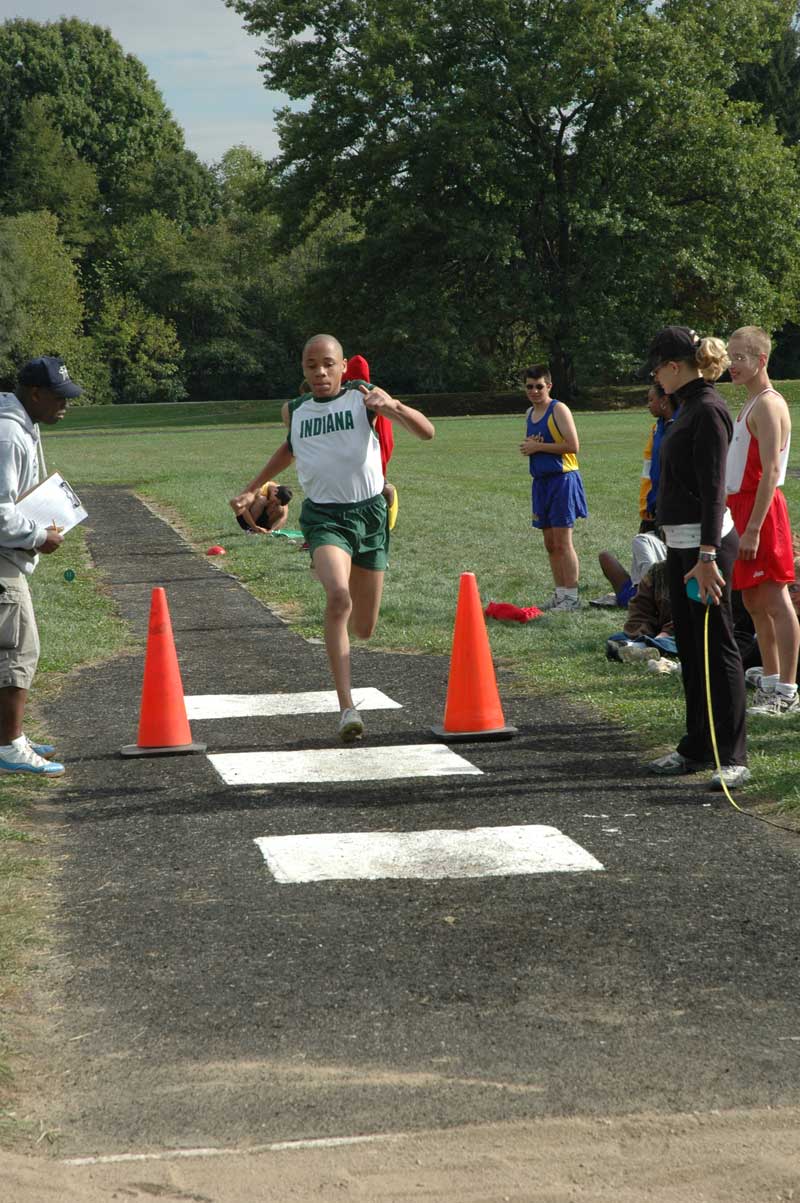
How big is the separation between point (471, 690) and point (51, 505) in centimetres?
238

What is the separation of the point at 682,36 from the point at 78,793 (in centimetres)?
5503

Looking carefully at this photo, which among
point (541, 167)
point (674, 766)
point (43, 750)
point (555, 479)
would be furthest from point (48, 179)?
point (674, 766)

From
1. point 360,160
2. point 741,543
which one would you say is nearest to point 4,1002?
point 741,543

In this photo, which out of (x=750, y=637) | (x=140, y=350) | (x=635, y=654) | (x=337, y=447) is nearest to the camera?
(x=337, y=447)

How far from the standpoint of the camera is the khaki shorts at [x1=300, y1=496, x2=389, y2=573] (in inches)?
297

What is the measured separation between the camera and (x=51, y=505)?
22.0 ft

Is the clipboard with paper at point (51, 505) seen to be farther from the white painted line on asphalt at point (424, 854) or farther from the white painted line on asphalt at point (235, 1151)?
the white painted line on asphalt at point (235, 1151)

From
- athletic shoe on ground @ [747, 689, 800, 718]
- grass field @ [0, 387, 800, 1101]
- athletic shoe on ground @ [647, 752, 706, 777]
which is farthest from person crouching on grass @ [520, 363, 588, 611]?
athletic shoe on ground @ [647, 752, 706, 777]

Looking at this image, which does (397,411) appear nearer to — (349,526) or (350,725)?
(349,526)

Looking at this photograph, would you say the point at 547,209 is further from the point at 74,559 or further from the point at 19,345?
the point at 74,559

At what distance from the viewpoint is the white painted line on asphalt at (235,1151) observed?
10.6ft

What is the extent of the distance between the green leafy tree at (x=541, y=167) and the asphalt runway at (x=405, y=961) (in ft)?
164

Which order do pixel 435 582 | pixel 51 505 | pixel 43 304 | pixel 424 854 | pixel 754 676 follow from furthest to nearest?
pixel 43 304 → pixel 435 582 → pixel 754 676 → pixel 51 505 → pixel 424 854

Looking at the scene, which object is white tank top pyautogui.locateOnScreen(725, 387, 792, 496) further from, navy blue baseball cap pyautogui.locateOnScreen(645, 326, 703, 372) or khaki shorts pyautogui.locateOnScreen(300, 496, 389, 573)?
khaki shorts pyautogui.locateOnScreen(300, 496, 389, 573)
